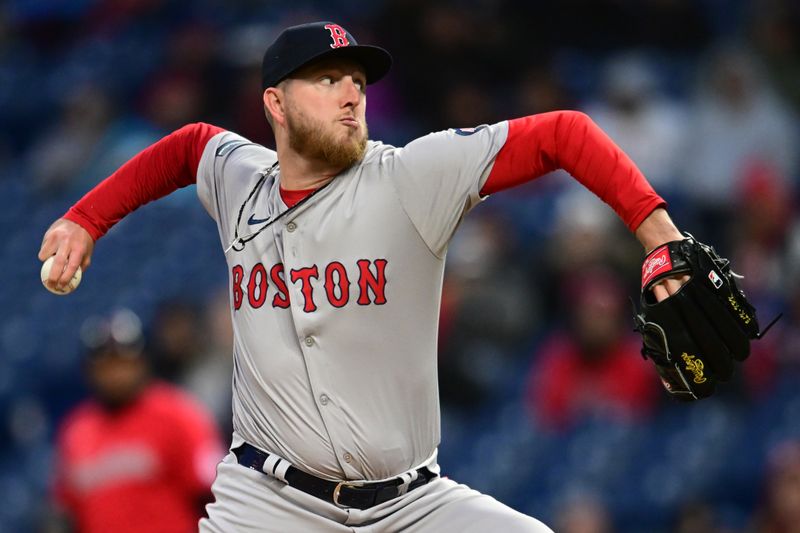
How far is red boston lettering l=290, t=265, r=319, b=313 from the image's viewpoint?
3.69m

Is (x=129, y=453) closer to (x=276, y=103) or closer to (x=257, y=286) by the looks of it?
(x=257, y=286)

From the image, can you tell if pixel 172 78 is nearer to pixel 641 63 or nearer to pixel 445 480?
pixel 641 63

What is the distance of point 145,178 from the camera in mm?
4164

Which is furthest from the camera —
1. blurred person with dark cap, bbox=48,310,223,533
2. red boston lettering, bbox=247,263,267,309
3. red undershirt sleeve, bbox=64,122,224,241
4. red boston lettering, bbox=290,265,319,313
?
blurred person with dark cap, bbox=48,310,223,533

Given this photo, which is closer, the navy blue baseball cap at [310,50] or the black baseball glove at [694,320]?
the black baseball glove at [694,320]

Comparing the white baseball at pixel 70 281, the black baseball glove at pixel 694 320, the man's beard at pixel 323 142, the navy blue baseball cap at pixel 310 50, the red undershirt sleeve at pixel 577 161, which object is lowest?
the black baseball glove at pixel 694 320

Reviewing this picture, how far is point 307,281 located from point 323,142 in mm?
398

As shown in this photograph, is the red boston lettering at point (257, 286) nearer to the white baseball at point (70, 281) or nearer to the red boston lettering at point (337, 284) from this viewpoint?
the red boston lettering at point (337, 284)

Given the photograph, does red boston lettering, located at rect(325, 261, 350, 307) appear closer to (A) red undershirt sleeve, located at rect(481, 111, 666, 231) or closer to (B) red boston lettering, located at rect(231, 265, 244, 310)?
(B) red boston lettering, located at rect(231, 265, 244, 310)

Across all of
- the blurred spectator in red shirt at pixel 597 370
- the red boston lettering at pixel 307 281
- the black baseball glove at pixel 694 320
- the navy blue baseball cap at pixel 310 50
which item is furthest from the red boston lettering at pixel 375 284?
the blurred spectator in red shirt at pixel 597 370

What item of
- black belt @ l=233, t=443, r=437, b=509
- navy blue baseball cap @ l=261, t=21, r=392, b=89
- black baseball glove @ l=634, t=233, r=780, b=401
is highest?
navy blue baseball cap @ l=261, t=21, r=392, b=89

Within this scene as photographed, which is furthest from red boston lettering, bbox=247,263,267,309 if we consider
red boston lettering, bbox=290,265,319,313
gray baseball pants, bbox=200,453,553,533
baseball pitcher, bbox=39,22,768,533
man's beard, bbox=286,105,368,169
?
gray baseball pants, bbox=200,453,553,533

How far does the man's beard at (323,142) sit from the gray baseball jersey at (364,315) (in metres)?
0.06

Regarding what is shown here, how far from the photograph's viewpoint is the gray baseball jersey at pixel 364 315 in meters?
3.63
